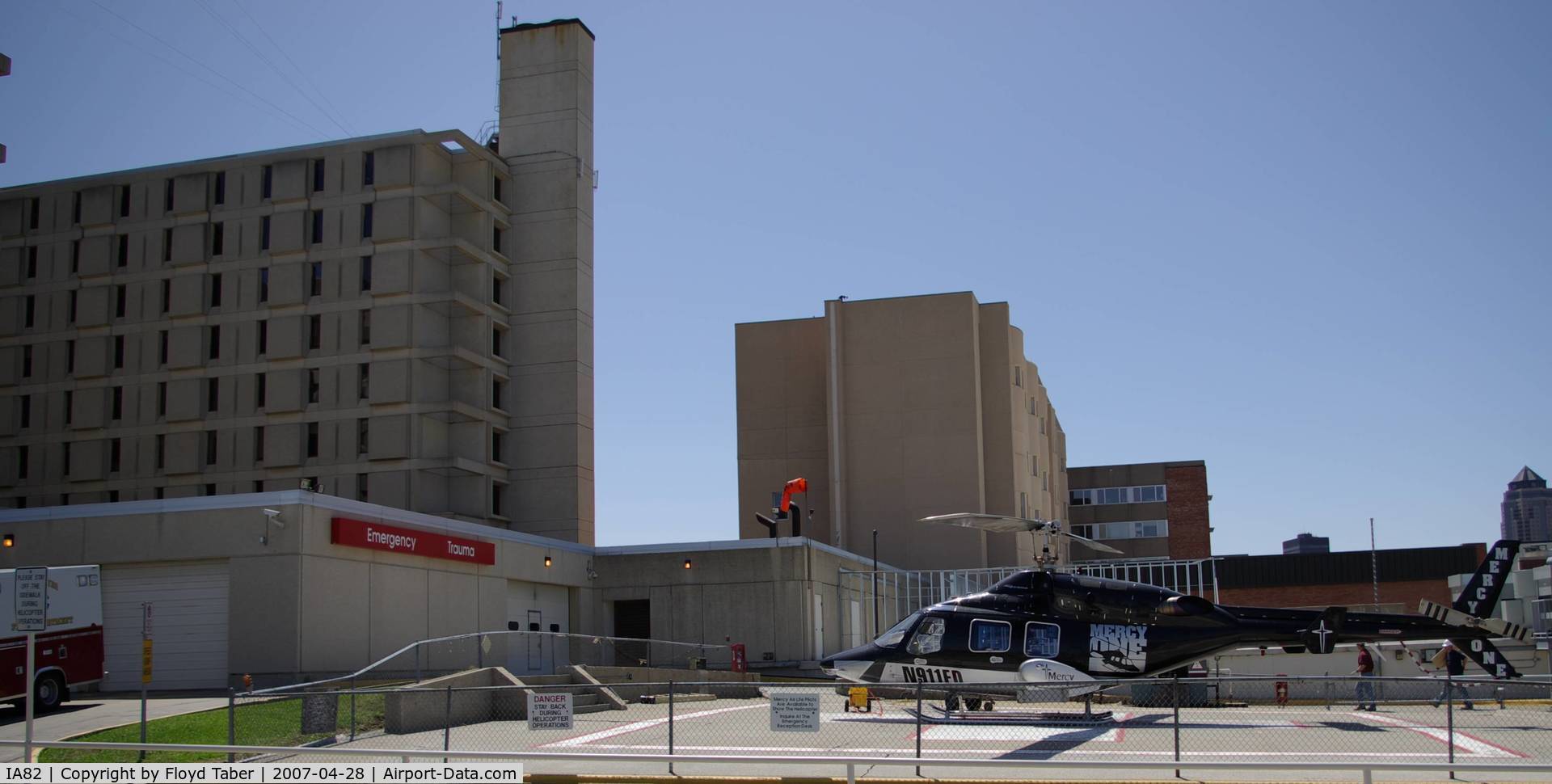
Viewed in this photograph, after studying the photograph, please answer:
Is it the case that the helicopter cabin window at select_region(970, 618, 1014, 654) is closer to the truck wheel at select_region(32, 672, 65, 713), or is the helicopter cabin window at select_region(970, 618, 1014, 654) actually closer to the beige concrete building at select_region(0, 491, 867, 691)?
the beige concrete building at select_region(0, 491, 867, 691)

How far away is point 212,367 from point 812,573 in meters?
30.2

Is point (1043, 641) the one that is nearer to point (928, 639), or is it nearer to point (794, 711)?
point (928, 639)

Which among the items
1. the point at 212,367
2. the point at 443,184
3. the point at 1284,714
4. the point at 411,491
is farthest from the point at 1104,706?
the point at 212,367

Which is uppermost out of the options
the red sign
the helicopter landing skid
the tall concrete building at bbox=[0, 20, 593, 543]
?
the tall concrete building at bbox=[0, 20, 593, 543]

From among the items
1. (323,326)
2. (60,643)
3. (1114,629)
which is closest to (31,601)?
(60,643)

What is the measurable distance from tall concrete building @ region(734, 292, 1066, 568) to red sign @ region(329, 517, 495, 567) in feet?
87.1

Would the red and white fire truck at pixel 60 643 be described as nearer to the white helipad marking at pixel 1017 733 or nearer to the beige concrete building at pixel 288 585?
the beige concrete building at pixel 288 585

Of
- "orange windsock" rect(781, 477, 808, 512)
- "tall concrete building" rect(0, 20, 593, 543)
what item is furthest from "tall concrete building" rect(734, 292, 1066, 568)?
"tall concrete building" rect(0, 20, 593, 543)

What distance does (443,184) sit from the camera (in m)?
56.9

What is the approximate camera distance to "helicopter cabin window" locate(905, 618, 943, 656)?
25.9 metres

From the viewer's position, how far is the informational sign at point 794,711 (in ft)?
52.2

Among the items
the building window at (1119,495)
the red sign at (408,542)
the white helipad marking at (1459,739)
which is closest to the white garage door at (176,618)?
the red sign at (408,542)

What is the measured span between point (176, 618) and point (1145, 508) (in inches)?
2721

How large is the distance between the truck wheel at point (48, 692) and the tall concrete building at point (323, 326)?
92.1ft
